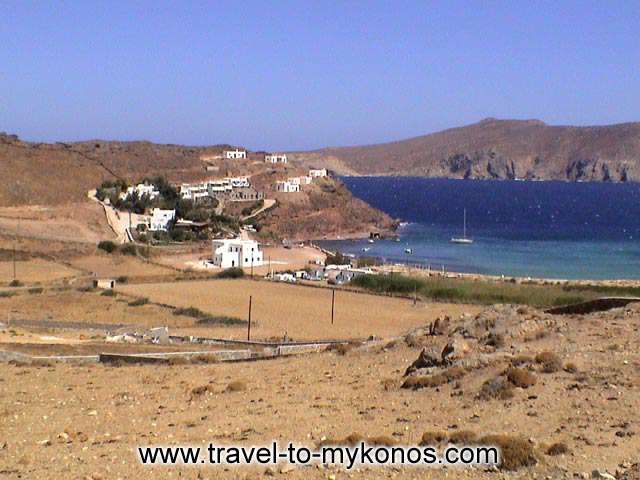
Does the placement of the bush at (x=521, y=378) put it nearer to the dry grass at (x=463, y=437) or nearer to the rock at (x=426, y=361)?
the rock at (x=426, y=361)

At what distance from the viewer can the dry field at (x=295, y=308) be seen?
31.5 m

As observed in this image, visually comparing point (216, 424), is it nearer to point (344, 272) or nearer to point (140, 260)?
point (344, 272)

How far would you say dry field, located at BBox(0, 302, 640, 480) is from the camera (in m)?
8.42

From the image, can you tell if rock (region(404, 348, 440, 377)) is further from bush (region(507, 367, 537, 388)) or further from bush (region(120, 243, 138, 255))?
bush (region(120, 243, 138, 255))

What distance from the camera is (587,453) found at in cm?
789

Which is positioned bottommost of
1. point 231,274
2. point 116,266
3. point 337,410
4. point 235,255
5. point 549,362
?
point 231,274

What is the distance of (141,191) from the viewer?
86438 millimetres

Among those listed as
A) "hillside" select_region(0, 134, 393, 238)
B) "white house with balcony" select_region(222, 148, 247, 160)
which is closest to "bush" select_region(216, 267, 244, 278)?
"hillside" select_region(0, 134, 393, 238)

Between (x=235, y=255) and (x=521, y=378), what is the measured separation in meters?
48.9

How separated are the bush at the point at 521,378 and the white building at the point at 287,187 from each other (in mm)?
95574

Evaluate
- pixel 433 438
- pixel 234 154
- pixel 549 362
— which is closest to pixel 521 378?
pixel 549 362

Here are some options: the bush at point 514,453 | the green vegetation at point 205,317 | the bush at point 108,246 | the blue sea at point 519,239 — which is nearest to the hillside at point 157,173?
the blue sea at point 519,239

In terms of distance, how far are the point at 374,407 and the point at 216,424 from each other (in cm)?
212

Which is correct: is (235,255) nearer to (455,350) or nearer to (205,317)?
(205,317)
